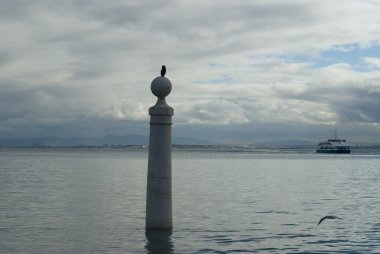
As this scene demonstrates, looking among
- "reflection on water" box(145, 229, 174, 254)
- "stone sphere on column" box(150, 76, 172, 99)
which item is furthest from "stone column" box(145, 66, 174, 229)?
"reflection on water" box(145, 229, 174, 254)

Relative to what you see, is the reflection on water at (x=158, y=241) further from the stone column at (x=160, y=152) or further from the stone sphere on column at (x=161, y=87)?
the stone sphere on column at (x=161, y=87)

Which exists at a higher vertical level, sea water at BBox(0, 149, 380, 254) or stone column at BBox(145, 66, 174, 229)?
stone column at BBox(145, 66, 174, 229)

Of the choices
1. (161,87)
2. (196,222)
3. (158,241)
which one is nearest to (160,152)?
(161,87)

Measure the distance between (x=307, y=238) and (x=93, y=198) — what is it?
25850 millimetres

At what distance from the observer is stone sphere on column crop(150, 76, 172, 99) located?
2562 cm

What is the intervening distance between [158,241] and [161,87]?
7.21 m

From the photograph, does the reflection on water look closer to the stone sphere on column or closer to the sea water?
the sea water

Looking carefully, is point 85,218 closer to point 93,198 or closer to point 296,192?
point 93,198

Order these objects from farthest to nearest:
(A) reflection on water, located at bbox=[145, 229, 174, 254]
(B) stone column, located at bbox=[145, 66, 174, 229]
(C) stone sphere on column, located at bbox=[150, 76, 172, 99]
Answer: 1. (A) reflection on water, located at bbox=[145, 229, 174, 254]
2. (C) stone sphere on column, located at bbox=[150, 76, 172, 99]
3. (B) stone column, located at bbox=[145, 66, 174, 229]

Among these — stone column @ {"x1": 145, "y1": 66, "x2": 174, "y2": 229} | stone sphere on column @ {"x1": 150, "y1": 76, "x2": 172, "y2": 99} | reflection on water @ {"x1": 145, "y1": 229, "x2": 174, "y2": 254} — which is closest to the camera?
stone column @ {"x1": 145, "y1": 66, "x2": 174, "y2": 229}

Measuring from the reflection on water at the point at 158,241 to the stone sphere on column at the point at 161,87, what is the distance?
231 inches

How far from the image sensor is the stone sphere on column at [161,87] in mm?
25625

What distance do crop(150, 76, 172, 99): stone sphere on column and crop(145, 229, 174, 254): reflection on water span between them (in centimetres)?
586

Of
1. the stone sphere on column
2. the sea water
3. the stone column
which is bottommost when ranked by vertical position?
the sea water
